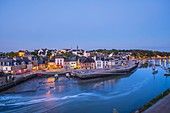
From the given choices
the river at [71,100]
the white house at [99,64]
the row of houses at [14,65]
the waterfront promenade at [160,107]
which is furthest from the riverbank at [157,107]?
the white house at [99,64]

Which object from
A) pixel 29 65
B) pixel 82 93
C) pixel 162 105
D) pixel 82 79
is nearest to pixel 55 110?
pixel 82 93

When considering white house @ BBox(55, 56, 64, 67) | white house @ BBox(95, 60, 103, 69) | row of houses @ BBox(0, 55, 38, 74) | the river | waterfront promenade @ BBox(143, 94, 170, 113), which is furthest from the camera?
white house @ BBox(95, 60, 103, 69)

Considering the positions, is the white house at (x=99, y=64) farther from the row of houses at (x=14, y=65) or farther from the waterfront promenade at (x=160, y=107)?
the waterfront promenade at (x=160, y=107)

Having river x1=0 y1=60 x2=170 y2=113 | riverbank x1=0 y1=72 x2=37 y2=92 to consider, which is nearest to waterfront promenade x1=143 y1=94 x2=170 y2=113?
river x1=0 y1=60 x2=170 y2=113

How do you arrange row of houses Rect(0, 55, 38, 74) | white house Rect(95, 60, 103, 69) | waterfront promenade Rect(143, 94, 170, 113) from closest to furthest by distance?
waterfront promenade Rect(143, 94, 170, 113) → row of houses Rect(0, 55, 38, 74) → white house Rect(95, 60, 103, 69)

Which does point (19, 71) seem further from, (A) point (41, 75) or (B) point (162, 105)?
(B) point (162, 105)

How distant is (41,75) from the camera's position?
24.2 meters

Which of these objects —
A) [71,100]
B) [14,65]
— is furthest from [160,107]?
[14,65]

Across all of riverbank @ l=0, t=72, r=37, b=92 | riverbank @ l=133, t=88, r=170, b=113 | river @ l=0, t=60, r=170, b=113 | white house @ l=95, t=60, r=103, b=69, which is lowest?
river @ l=0, t=60, r=170, b=113

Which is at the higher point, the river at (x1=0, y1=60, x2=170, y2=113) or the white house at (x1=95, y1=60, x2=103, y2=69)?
the white house at (x1=95, y1=60, x2=103, y2=69)

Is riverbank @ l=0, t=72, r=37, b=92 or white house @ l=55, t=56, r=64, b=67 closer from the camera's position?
riverbank @ l=0, t=72, r=37, b=92

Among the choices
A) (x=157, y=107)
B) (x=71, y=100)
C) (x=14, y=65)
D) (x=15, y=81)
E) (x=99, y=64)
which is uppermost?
(x=14, y=65)

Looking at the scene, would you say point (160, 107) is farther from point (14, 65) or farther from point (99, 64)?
point (99, 64)

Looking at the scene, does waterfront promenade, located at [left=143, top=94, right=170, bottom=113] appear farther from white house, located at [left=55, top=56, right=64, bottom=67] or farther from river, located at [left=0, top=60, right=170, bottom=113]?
white house, located at [left=55, top=56, right=64, bottom=67]
